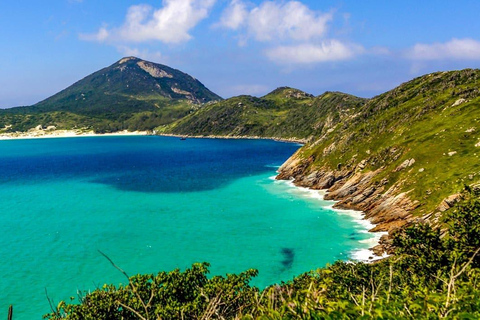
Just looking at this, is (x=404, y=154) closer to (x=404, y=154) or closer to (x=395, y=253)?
(x=404, y=154)

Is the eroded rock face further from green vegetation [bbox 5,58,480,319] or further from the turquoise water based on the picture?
the turquoise water

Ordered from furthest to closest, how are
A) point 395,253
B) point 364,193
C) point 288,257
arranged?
1. point 364,193
2. point 288,257
3. point 395,253

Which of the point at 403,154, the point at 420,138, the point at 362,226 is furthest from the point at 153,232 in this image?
the point at 420,138

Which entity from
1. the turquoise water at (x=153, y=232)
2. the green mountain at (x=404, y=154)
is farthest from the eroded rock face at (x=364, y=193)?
the turquoise water at (x=153, y=232)

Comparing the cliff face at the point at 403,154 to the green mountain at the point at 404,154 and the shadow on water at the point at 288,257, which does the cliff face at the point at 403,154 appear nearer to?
the green mountain at the point at 404,154

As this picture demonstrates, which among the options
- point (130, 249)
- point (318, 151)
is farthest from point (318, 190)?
point (130, 249)

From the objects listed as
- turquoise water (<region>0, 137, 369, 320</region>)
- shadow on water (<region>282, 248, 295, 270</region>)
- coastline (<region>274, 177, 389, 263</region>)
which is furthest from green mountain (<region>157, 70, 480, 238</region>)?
shadow on water (<region>282, 248, 295, 270</region>)
